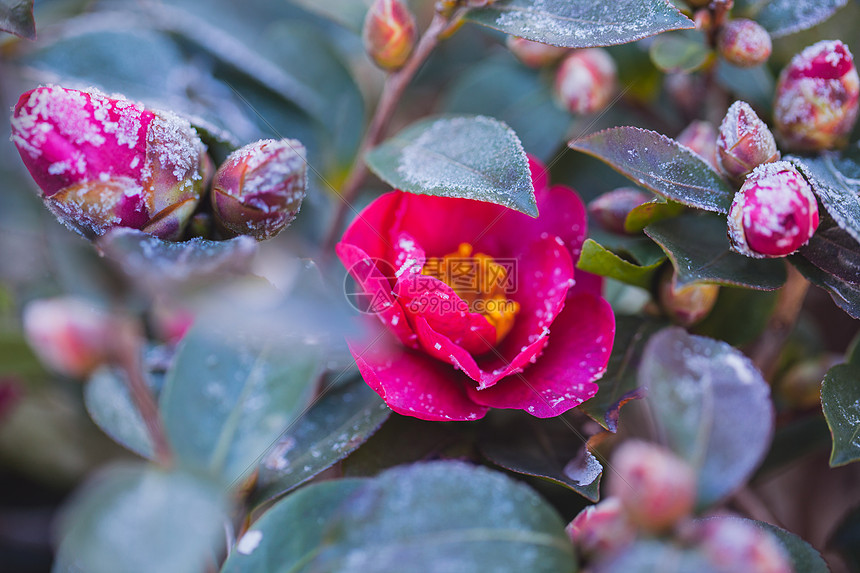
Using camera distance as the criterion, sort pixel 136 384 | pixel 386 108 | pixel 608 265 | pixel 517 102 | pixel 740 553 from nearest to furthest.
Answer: pixel 740 553 → pixel 136 384 → pixel 608 265 → pixel 386 108 → pixel 517 102

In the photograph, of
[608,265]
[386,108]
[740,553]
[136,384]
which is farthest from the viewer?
[386,108]

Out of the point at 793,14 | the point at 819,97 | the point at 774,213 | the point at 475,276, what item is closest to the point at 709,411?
the point at 774,213

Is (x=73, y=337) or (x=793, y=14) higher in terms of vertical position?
(x=793, y=14)

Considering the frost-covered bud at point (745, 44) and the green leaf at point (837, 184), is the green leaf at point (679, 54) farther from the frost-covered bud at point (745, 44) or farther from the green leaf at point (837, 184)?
the green leaf at point (837, 184)

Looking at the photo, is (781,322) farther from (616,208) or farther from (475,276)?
(475,276)

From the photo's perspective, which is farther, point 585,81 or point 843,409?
point 585,81

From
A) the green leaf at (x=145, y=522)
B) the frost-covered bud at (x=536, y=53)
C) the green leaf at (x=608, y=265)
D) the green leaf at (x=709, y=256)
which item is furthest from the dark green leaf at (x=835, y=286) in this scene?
the green leaf at (x=145, y=522)
